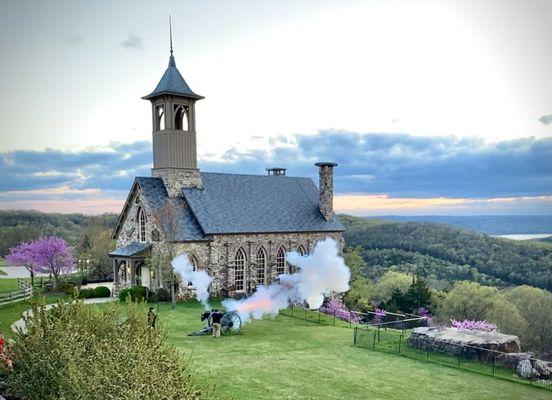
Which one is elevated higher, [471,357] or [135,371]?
[135,371]

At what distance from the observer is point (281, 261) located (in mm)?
44656

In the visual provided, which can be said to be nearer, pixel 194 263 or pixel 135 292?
pixel 135 292

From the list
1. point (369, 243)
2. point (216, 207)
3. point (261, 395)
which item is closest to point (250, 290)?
point (216, 207)

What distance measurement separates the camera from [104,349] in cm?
1355

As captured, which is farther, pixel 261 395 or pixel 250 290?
pixel 250 290

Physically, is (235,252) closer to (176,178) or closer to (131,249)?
(176,178)

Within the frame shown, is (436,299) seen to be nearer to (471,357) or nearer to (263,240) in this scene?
(263,240)

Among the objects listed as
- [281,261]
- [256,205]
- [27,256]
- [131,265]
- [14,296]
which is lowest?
[14,296]

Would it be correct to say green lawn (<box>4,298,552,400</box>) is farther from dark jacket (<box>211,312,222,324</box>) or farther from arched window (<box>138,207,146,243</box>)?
arched window (<box>138,207,146,243</box>)

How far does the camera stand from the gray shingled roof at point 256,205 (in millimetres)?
41500

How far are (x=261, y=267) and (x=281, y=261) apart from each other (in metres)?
2.22

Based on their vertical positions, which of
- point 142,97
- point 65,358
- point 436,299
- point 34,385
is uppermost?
point 142,97

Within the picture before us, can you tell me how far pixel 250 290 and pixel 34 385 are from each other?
2896 cm

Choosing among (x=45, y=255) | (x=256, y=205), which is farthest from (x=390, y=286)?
(x=45, y=255)
